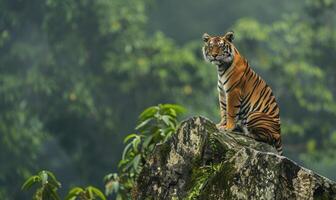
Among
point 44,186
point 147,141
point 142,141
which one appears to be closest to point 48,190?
point 44,186

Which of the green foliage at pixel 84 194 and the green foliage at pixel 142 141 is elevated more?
the green foliage at pixel 142 141

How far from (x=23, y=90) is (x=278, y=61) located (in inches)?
279

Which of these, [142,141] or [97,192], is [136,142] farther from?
[97,192]

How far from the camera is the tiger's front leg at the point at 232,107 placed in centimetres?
807

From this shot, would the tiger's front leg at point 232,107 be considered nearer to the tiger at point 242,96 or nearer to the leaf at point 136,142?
the tiger at point 242,96

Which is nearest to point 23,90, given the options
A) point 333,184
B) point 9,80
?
point 9,80

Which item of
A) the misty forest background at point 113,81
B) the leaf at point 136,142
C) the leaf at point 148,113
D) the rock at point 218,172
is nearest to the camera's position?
the rock at point 218,172

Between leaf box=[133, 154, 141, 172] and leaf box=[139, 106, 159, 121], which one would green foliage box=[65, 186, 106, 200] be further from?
leaf box=[139, 106, 159, 121]

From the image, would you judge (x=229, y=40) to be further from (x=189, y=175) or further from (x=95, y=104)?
(x=95, y=104)

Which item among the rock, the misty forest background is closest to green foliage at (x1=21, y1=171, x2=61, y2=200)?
the rock

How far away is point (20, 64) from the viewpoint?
27.3 metres

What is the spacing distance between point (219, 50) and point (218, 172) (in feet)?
6.20

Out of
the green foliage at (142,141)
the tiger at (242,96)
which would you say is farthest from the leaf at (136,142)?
the tiger at (242,96)

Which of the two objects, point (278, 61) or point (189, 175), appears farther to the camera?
point (278, 61)
